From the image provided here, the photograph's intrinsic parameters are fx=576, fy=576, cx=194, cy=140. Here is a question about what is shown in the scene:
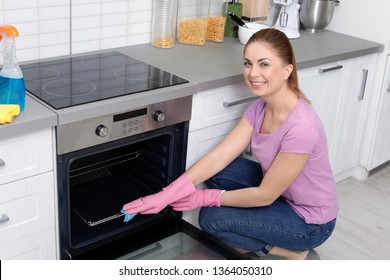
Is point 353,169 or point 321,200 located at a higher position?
point 321,200

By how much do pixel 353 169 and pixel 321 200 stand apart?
1.20 meters

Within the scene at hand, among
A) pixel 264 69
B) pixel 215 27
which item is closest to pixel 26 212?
pixel 264 69

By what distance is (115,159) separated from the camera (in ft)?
7.95

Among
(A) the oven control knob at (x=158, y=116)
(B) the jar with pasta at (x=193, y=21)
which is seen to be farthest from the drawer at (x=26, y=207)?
(B) the jar with pasta at (x=193, y=21)

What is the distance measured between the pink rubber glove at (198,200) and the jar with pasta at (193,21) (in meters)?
0.82

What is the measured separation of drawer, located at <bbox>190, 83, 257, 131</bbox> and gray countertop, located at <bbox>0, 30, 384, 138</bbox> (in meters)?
0.05

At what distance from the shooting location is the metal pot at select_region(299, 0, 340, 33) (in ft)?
10.1

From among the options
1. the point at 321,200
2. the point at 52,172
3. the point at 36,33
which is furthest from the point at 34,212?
A: the point at 321,200

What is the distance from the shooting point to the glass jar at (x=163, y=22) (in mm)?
2564

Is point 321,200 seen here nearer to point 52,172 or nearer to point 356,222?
point 356,222

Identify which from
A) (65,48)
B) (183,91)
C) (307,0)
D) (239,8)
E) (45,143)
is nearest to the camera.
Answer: (45,143)

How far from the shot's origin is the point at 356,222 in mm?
2875

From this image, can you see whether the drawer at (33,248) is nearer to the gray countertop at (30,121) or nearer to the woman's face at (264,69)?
the gray countertop at (30,121)

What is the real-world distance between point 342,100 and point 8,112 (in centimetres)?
182
